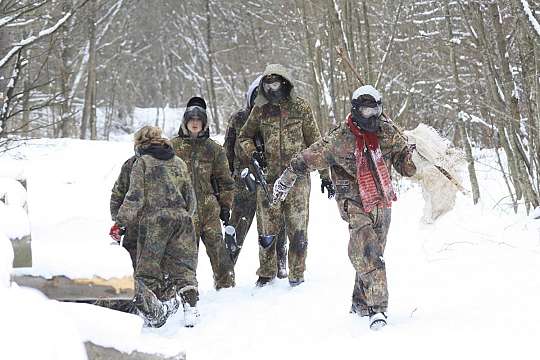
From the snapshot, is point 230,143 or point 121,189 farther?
point 230,143

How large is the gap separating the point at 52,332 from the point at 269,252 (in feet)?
16.0

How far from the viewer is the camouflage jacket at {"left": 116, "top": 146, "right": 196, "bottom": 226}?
18.9ft

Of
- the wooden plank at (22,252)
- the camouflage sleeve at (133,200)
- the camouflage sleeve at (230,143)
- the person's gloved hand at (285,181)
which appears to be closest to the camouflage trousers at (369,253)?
the person's gloved hand at (285,181)

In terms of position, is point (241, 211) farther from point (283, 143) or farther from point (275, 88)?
point (275, 88)

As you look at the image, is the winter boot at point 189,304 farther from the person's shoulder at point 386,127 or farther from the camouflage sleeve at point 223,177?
the person's shoulder at point 386,127

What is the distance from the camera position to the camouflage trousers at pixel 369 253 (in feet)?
16.9

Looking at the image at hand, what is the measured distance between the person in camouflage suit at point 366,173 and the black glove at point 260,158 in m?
1.35

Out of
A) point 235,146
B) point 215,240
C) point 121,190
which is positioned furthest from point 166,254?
point 235,146

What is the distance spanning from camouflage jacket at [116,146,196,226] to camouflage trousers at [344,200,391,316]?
1.32 m

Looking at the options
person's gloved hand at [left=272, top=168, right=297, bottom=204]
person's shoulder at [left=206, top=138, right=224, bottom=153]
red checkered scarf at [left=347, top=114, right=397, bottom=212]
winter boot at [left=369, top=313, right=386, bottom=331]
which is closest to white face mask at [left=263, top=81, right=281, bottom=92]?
person's shoulder at [left=206, top=138, right=224, bottom=153]

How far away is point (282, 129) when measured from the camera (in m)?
6.77

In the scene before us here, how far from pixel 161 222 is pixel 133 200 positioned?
0.26m

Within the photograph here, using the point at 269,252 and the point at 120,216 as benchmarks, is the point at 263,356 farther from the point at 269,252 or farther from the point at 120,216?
the point at 269,252

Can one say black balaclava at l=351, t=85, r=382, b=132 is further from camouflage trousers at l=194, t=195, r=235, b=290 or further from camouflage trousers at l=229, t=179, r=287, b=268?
camouflage trousers at l=229, t=179, r=287, b=268
